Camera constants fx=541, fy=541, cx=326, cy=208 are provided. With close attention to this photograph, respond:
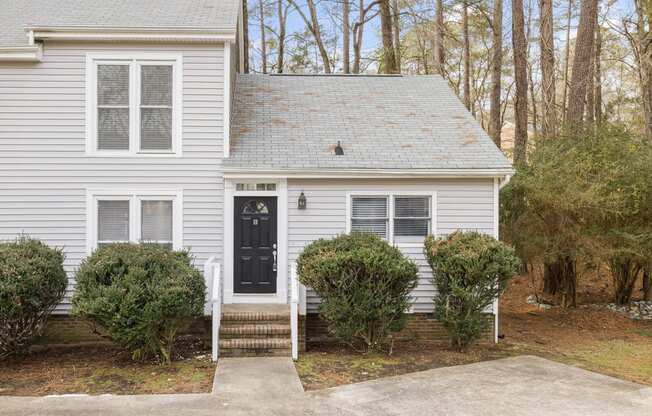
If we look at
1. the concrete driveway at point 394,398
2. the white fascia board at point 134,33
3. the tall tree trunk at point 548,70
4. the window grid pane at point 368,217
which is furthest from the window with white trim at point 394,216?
the tall tree trunk at point 548,70

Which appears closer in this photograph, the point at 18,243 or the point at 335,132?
the point at 18,243

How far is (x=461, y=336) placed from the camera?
8.68 m

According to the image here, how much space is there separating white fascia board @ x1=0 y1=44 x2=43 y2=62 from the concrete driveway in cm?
564

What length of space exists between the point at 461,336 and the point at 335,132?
4434 millimetres

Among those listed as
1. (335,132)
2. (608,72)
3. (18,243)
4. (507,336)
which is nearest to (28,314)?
(18,243)

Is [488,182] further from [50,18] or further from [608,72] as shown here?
[608,72]

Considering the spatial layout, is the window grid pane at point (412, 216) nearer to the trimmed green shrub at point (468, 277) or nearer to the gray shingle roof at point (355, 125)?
the gray shingle roof at point (355, 125)

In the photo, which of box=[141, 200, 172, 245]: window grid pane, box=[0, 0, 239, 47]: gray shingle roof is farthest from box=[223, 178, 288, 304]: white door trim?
box=[0, 0, 239, 47]: gray shingle roof

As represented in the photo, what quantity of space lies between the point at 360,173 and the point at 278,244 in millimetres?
1909

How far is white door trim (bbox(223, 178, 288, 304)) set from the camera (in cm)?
948

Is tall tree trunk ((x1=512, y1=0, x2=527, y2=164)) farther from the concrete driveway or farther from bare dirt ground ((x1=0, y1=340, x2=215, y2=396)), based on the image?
bare dirt ground ((x1=0, y1=340, x2=215, y2=396))

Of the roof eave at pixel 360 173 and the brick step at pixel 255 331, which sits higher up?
the roof eave at pixel 360 173

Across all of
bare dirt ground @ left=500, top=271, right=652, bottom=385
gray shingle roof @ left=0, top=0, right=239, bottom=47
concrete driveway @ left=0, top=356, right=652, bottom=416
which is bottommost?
bare dirt ground @ left=500, top=271, right=652, bottom=385

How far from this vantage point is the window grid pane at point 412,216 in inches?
380
